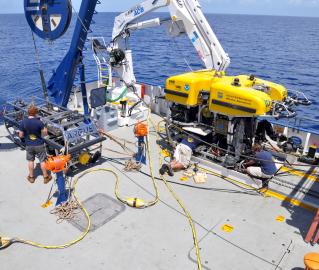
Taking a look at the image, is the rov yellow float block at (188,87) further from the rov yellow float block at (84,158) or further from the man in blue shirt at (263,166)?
the rov yellow float block at (84,158)

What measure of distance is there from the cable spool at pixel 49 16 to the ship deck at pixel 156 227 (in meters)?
3.85

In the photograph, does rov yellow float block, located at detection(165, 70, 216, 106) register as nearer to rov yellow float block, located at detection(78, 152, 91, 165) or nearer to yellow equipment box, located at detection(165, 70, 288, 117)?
yellow equipment box, located at detection(165, 70, 288, 117)

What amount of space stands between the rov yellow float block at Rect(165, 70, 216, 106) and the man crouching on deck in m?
1.13

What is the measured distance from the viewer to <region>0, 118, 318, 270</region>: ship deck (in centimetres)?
485

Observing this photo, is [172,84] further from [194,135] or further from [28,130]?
[28,130]

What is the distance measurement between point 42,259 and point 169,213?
2.43 meters

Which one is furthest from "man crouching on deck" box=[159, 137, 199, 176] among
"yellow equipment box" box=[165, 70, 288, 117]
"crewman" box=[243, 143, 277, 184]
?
"crewman" box=[243, 143, 277, 184]

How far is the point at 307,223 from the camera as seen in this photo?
228 inches

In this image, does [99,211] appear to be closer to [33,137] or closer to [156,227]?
[156,227]

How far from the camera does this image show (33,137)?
6613 mm

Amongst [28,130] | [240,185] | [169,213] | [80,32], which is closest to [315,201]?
[240,185]

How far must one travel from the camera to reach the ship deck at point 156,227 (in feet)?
15.9

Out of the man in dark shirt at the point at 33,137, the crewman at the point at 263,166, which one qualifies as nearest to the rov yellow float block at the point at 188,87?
the crewman at the point at 263,166

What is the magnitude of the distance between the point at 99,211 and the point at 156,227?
1.22 metres
